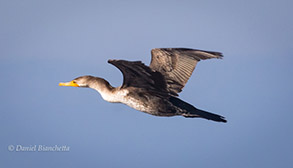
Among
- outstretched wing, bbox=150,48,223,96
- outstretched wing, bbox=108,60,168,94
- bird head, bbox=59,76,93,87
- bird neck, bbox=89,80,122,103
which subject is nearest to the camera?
outstretched wing, bbox=108,60,168,94

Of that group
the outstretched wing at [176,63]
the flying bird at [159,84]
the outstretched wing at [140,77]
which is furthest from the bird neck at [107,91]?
the outstretched wing at [176,63]

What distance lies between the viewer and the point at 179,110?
11.5 meters

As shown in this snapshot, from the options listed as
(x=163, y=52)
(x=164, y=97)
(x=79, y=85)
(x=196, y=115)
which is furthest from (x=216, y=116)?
(x=79, y=85)

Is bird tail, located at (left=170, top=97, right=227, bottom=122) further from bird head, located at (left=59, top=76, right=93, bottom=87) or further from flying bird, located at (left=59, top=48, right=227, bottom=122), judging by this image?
bird head, located at (left=59, top=76, right=93, bottom=87)

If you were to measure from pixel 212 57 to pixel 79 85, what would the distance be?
2.98 m

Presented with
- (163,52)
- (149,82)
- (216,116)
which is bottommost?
(216,116)

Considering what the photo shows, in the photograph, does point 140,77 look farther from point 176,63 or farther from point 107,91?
point 176,63

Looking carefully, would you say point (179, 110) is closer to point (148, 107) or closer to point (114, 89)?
point (148, 107)

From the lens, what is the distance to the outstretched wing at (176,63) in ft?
38.4

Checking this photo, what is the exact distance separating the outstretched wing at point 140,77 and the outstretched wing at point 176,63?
0.41 m

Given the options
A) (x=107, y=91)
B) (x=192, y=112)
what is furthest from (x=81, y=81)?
(x=192, y=112)

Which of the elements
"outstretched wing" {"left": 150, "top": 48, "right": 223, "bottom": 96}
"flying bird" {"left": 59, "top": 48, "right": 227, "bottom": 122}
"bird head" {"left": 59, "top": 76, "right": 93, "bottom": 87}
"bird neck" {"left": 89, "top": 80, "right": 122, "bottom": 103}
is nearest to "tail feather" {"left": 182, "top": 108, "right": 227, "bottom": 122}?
"flying bird" {"left": 59, "top": 48, "right": 227, "bottom": 122}

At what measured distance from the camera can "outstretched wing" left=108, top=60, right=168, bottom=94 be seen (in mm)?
10370

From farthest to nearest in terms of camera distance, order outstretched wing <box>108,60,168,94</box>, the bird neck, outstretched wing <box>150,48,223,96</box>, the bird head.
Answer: the bird head
outstretched wing <box>150,48,223,96</box>
the bird neck
outstretched wing <box>108,60,168,94</box>
